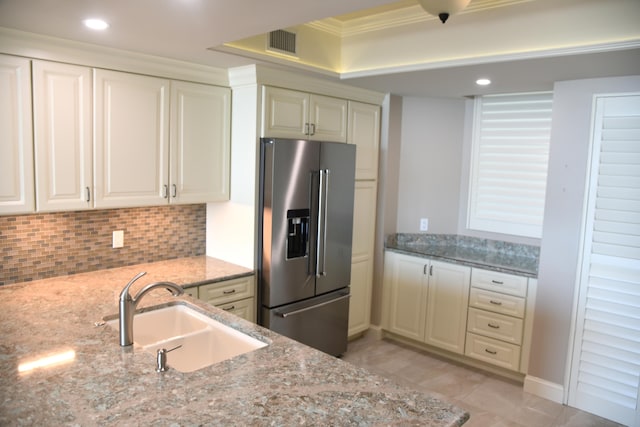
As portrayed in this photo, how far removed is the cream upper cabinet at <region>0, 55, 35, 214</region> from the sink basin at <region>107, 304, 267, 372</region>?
2.96 feet

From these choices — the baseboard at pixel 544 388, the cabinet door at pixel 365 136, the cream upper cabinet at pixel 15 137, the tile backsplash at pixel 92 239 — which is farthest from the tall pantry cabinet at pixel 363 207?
the cream upper cabinet at pixel 15 137

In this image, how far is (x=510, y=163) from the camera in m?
3.97

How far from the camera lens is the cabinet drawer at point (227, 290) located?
2.90 m

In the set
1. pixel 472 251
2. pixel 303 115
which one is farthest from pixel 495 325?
pixel 303 115

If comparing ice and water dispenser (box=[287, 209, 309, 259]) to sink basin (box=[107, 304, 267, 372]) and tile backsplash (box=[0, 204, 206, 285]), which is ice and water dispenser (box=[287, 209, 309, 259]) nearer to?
tile backsplash (box=[0, 204, 206, 285])

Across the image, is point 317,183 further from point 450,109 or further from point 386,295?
point 450,109

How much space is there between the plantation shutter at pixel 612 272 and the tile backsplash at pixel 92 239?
2.77m

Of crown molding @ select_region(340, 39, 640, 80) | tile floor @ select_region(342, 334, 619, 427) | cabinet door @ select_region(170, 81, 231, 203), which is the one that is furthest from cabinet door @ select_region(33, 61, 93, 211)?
tile floor @ select_region(342, 334, 619, 427)

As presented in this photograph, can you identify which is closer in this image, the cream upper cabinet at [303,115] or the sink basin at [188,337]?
the sink basin at [188,337]

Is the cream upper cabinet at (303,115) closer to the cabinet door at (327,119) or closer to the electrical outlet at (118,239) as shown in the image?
the cabinet door at (327,119)

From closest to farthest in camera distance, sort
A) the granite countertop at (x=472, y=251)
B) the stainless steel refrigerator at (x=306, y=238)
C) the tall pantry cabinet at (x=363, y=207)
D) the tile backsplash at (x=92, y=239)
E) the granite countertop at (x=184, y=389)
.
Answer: the granite countertop at (x=184, y=389) < the tile backsplash at (x=92, y=239) < the stainless steel refrigerator at (x=306, y=238) < the granite countertop at (x=472, y=251) < the tall pantry cabinet at (x=363, y=207)

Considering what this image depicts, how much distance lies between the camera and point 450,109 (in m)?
4.25

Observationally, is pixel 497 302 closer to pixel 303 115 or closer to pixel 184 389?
pixel 303 115

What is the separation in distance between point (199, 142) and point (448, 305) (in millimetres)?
2347
